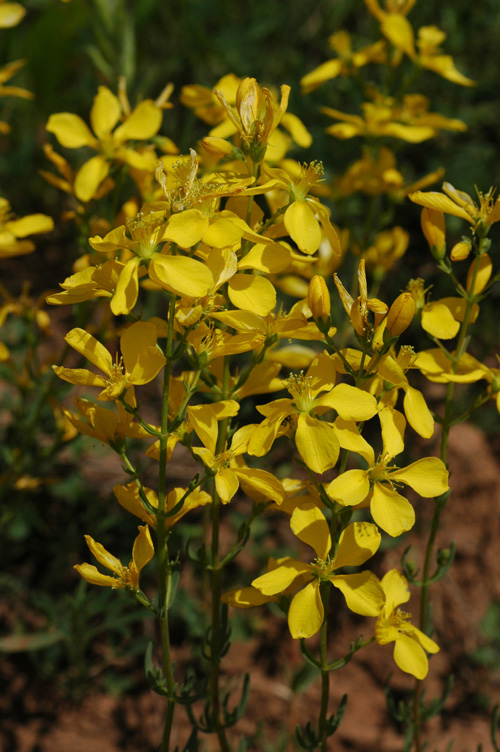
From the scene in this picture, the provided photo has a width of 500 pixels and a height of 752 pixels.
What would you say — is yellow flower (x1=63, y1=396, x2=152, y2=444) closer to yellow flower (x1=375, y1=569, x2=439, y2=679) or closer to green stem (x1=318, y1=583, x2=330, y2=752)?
green stem (x1=318, y1=583, x2=330, y2=752)

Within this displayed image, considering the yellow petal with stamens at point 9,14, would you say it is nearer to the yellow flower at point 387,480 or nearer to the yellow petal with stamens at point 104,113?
the yellow petal with stamens at point 104,113

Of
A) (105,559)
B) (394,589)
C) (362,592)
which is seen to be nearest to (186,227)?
(105,559)

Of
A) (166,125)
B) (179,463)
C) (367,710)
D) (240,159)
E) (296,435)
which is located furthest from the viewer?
(166,125)

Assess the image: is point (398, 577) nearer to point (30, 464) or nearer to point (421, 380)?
point (30, 464)

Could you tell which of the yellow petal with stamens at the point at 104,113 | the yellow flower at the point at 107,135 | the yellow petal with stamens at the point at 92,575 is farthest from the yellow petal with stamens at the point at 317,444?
the yellow petal with stamens at the point at 104,113

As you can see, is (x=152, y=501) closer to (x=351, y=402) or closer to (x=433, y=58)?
(x=351, y=402)

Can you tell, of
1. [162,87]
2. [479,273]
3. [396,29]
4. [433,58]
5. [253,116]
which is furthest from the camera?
[162,87]

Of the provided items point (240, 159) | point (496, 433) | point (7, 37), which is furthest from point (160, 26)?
point (240, 159)
